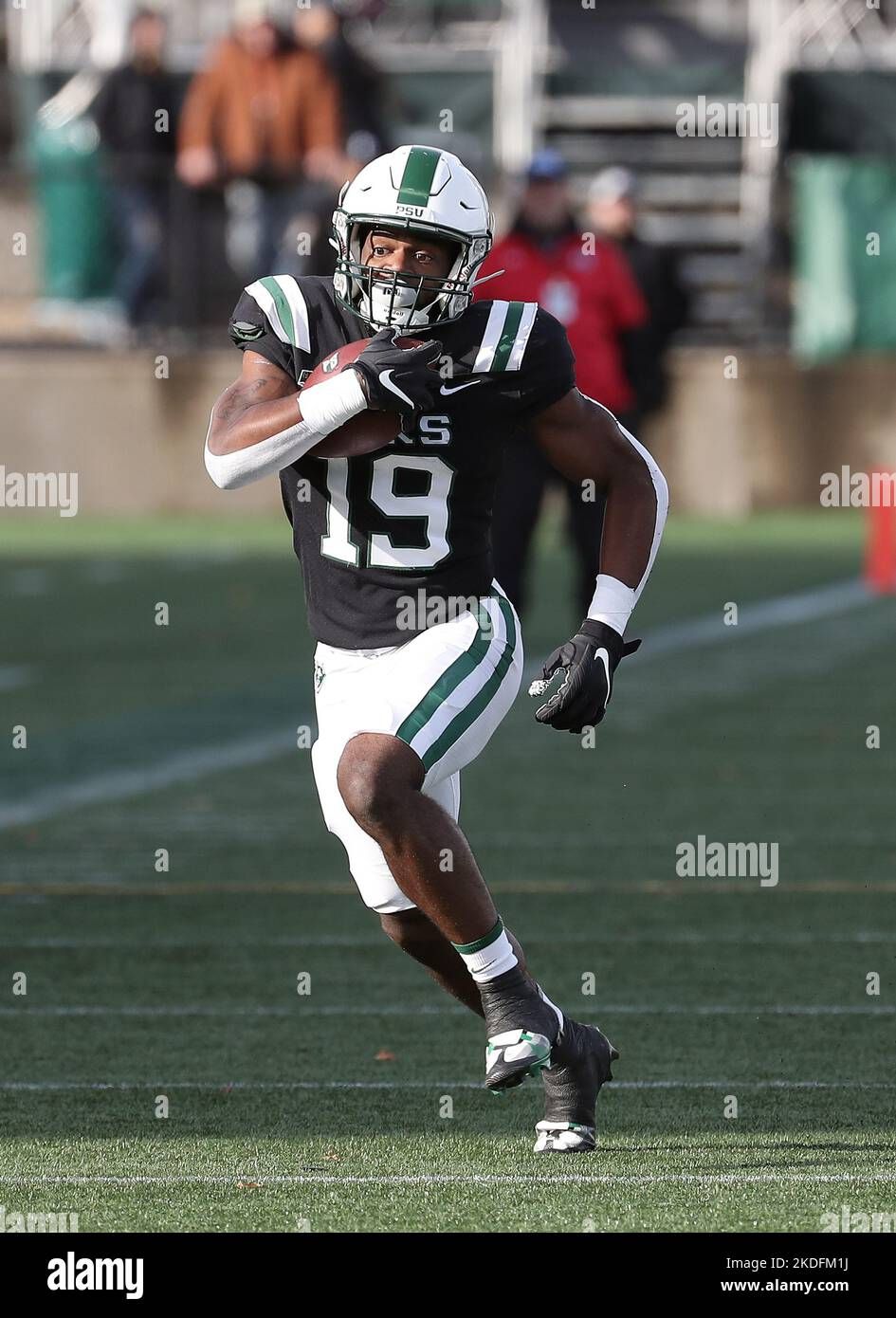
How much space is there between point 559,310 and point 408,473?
7507 millimetres

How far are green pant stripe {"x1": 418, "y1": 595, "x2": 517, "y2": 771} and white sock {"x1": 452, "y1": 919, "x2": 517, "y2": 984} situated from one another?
31 cm

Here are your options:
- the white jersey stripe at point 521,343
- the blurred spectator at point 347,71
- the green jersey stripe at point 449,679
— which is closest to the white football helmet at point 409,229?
the white jersey stripe at point 521,343

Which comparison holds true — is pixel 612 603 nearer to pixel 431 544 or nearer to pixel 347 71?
pixel 431 544

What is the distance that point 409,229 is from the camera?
17.0 ft

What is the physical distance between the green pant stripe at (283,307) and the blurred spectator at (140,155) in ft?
52.0

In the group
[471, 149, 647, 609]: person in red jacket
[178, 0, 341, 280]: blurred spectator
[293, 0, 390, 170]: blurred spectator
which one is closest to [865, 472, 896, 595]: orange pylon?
[471, 149, 647, 609]: person in red jacket

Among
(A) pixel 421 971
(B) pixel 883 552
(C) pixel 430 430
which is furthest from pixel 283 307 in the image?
(B) pixel 883 552

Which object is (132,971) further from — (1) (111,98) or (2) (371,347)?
(1) (111,98)

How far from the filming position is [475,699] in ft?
17.0

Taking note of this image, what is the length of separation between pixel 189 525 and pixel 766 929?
585 inches

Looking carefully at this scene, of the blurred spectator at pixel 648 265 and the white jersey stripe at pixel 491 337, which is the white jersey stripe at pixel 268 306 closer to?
the white jersey stripe at pixel 491 337

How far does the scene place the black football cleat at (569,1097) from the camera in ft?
16.9

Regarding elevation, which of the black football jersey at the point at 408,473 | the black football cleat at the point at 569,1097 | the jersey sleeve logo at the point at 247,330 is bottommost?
the black football cleat at the point at 569,1097
